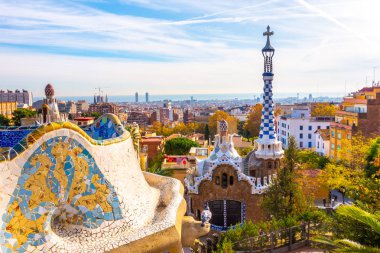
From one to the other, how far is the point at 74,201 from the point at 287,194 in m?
10.3

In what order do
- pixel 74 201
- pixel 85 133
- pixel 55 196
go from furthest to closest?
pixel 85 133 < pixel 74 201 < pixel 55 196

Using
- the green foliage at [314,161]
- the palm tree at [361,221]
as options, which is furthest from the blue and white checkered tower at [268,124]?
the green foliage at [314,161]

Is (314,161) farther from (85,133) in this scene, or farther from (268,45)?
(85,133)

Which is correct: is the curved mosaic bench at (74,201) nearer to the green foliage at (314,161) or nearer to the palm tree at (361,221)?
the palm tree at (361,221)

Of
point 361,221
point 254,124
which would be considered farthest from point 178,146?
point 361,221

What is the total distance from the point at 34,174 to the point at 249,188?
13.5 metres

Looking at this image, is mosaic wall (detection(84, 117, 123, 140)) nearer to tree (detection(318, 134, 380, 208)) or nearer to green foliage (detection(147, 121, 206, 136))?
tree (detection(318, 134, 380, 208))

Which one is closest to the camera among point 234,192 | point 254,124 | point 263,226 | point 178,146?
point 263,226

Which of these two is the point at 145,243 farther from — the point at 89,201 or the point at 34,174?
the point at 34,174

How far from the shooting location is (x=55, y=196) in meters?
6.10

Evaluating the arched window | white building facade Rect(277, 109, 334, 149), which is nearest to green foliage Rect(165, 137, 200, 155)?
the arched window

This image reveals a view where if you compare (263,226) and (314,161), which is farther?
(314,161)

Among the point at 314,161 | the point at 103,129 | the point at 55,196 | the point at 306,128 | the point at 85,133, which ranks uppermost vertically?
the point at 85,133

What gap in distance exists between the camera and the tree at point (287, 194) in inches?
583
